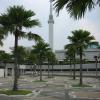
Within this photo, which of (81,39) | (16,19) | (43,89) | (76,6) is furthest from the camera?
(81,39)

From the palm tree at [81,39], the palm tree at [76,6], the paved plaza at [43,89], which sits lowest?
the paved plaza at [43,89]

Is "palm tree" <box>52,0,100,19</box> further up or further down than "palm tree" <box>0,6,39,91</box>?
further down

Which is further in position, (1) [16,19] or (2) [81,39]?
(2) [81,39]

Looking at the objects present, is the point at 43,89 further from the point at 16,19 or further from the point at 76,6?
the point at 76,6

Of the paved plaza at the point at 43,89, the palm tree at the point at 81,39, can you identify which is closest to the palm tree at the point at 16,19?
the paved plaza at the point at 43,89

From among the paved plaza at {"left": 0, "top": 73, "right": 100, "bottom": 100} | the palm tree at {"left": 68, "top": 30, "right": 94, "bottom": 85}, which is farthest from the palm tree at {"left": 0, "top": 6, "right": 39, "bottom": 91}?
the palm tree at {"left": 68, "top": 30, "right": 94, "bottom": 85}

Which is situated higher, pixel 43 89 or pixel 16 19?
pixel 16 19

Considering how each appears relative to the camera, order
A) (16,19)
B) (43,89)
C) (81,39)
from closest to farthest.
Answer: (16,19) → (43,89) → (81,39)

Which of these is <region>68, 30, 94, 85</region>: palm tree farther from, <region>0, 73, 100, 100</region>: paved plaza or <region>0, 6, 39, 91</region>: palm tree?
<region>0, 6, 39, 91</region>: palm tree

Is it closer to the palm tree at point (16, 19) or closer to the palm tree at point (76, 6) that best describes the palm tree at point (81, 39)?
the palm tree at point (16, 19)

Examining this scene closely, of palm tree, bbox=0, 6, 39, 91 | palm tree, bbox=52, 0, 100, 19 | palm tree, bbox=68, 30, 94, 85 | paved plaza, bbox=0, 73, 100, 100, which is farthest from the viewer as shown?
palm tree, bbox=68, 30, 94, 85

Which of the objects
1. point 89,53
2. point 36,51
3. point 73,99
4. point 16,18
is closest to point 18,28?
point 16,18

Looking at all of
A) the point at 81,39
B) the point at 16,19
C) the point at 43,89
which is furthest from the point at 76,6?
the point at 81,39

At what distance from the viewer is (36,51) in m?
61.8
